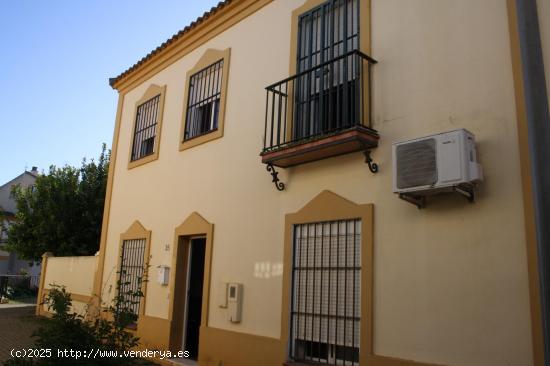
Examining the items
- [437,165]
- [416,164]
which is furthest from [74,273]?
[437,165]

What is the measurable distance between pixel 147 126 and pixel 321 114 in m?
5.97

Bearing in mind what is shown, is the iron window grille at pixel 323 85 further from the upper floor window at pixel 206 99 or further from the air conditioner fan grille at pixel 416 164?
the upper floor window at pixel 206 99

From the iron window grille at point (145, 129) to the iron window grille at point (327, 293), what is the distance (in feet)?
17.8

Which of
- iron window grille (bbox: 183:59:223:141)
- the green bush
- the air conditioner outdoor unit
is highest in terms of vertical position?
iron window grille (bbox: 183:59:223:141)

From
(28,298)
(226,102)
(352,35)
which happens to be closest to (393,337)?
(352,35)

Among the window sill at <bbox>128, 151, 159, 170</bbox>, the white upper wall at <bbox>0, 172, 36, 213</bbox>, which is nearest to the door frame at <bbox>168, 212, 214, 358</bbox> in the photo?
the window sill at <bbox>128, 151, 159, 170</bbox>

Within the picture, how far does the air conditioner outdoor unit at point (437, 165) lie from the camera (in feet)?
15.3

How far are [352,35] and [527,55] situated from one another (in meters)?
2.80

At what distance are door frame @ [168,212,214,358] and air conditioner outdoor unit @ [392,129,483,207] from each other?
404cm

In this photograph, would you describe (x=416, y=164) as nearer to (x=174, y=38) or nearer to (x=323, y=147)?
(x=323, y=147)

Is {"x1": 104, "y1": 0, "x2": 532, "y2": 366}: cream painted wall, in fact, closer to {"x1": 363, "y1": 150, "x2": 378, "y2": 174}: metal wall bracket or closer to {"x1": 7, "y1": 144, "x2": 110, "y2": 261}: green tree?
{"x1": 363, "y1": 150, "x2": 378, "y2": 174}: metal wall bracket

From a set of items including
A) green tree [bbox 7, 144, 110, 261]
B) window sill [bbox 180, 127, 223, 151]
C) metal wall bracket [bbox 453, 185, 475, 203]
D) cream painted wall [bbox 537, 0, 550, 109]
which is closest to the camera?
cream painted wall [bbox 537, 0, 550, 109]

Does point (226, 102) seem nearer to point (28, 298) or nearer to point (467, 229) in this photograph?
point (467, 229)

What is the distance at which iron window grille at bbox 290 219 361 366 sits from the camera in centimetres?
576
